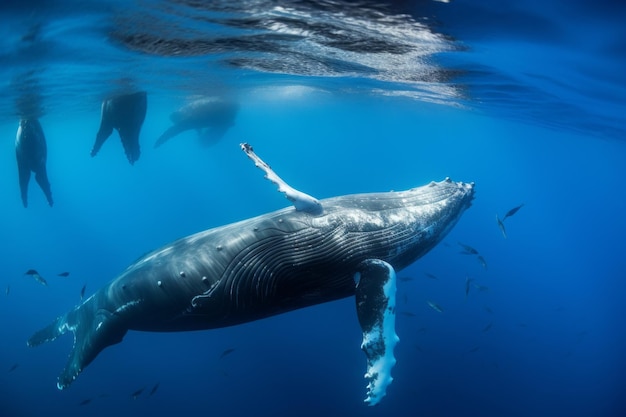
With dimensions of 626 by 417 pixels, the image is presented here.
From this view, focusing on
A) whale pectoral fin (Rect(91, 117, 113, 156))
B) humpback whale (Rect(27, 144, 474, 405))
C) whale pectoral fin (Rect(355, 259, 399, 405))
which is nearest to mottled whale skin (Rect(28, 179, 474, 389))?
humpback whale (Rect(27, 144, 474, 405))

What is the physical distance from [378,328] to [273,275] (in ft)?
4.81

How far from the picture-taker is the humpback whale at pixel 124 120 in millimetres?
13148

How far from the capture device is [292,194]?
5480 millimetres

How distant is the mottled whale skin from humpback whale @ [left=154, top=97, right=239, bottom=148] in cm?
1764

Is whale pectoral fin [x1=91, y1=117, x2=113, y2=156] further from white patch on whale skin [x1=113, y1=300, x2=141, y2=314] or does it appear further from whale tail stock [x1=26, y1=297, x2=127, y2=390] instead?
white patch on whale skin [x1=113, y1=300, x2=141, y2=314]

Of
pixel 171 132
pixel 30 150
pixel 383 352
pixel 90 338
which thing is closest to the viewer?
pixel 383 352

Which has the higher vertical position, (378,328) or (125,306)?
(378,328)

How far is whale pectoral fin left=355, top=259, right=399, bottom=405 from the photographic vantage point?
16.2ft

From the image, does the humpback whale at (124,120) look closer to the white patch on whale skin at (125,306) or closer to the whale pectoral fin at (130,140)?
the whale pectoral fin at (130,140)

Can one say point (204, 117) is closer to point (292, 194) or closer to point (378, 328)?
point (292, 194)

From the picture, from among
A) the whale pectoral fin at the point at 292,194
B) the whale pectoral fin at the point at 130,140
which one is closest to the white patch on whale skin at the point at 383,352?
the whale pectoral fin at the point at 292,194

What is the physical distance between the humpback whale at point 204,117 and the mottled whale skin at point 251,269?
57.9 feet

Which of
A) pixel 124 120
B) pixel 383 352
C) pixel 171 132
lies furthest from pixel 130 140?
pixel 383 352

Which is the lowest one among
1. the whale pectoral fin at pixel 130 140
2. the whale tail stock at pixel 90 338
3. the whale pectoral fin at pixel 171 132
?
the whale pectoral fin at pixel 171 132
